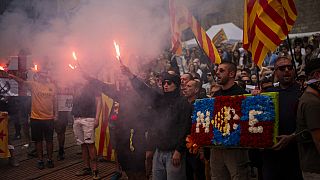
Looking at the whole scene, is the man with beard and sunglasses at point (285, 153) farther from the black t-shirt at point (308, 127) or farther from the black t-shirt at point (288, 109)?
the black t-shirt at point (308, 127)

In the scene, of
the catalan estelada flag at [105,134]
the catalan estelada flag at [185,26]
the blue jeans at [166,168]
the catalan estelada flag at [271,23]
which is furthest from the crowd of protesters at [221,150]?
the catalan estelada flag at [105,134]

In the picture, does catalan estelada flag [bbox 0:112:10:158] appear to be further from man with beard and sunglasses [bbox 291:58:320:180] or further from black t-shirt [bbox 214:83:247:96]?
man with beard and sunglasses [bbox 291:58:320:180]

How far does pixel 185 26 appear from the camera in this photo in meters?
5.37

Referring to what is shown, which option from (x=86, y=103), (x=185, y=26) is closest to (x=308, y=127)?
(x=185, y=26)

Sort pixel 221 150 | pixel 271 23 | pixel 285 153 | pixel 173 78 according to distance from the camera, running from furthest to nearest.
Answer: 1. pixel 271 23
2. pixel 173 78
3. pixel 221 150
4. pixel 285 153

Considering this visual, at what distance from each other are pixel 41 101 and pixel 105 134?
1.36m

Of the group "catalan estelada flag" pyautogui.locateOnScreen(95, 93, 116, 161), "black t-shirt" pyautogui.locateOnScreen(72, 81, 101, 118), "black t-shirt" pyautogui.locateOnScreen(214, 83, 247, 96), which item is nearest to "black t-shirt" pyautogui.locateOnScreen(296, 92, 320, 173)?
"black t-shirt" pyautogui.locateOnScreen(214, 83, 247, 96)

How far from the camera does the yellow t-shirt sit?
245 inches

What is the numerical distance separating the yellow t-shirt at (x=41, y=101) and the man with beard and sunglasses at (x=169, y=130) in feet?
9.55

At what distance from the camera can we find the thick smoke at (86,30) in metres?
5.44

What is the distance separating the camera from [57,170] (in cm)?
609

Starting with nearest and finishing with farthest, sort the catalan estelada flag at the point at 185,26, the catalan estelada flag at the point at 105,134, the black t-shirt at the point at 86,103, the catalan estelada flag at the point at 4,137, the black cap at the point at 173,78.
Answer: the black cap at the point at 173,78, the catalan estelada flag at the point at 185,26, the black t-shirt at the point at 86,103, the catalan estelada flag at the point at 4,137, the catalan estelada flag at the point at 105,134

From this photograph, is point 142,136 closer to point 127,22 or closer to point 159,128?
point 159,128

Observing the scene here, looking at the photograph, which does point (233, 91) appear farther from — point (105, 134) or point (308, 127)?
point (105, 134)
